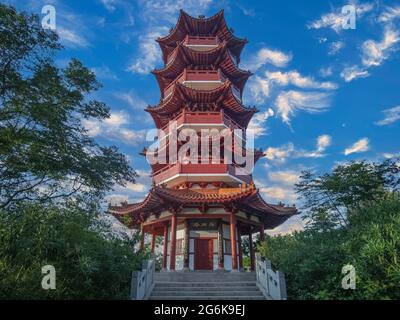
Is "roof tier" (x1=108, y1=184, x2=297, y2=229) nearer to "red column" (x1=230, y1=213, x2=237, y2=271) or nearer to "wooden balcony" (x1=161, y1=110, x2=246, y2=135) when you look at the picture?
"red column" (x1=230, y1=213, x2=237, y2=271)

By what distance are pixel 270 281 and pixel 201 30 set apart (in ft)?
53.4

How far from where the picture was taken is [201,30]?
19406 millimetres

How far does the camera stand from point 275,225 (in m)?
16.7

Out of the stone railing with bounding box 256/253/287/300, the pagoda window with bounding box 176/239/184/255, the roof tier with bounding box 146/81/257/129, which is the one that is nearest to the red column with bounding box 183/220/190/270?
the pagoda window with bounding box 176/239/184/255

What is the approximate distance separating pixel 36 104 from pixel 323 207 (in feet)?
34.6

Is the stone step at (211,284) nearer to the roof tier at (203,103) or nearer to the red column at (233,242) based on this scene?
the red column at (233,242)

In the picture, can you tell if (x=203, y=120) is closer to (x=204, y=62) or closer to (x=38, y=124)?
(x=204, y=62)

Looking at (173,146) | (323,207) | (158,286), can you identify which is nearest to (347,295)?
(323,207)

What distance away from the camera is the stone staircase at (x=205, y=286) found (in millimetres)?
9070

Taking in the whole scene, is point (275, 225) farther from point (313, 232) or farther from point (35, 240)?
point (35, 240)

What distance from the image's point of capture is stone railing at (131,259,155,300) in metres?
7.31

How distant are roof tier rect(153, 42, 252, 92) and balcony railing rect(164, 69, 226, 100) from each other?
742 mm

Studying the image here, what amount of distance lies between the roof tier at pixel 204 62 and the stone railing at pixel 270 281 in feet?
38.8

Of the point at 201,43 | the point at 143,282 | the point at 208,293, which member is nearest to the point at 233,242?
the point at 208,293
